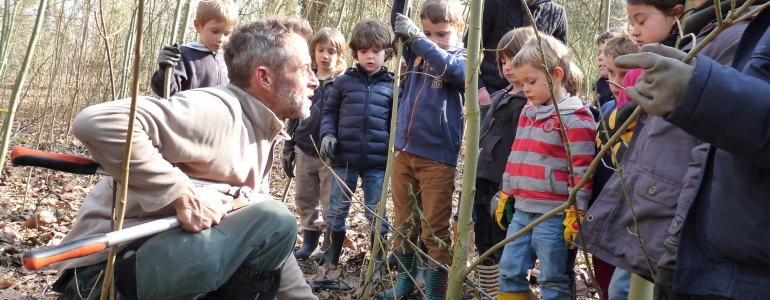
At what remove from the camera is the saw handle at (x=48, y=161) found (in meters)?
1.83

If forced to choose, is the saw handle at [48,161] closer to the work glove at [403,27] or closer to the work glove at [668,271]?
the work glove at [403,27]

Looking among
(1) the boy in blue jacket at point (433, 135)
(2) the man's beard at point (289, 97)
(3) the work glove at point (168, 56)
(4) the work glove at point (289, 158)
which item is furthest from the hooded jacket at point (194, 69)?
(2) the man's beard at point (289, 97)

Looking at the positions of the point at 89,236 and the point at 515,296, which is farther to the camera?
the point at 515,296

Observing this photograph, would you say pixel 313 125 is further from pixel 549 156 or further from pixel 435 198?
pixel 549 156

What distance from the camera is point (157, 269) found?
6.44 ft

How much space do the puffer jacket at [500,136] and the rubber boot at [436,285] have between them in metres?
0.59

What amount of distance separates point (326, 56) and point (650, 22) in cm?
278

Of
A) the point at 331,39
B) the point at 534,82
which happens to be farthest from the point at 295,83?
the point at 331,39

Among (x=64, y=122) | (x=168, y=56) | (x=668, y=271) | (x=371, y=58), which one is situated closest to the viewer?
(x=668, y=271)

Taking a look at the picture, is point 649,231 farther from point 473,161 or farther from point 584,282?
point 584,282

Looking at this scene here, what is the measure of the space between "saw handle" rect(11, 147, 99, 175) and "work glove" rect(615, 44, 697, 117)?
152 cm

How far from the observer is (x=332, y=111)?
4488 millimetres

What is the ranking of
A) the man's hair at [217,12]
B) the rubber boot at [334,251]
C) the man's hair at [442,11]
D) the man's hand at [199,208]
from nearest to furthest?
the man's hand at [199,208], the man's hair at [442,11], the man's hair at [217,12], the rubber boot at [334,251]

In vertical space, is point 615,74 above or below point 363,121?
above
